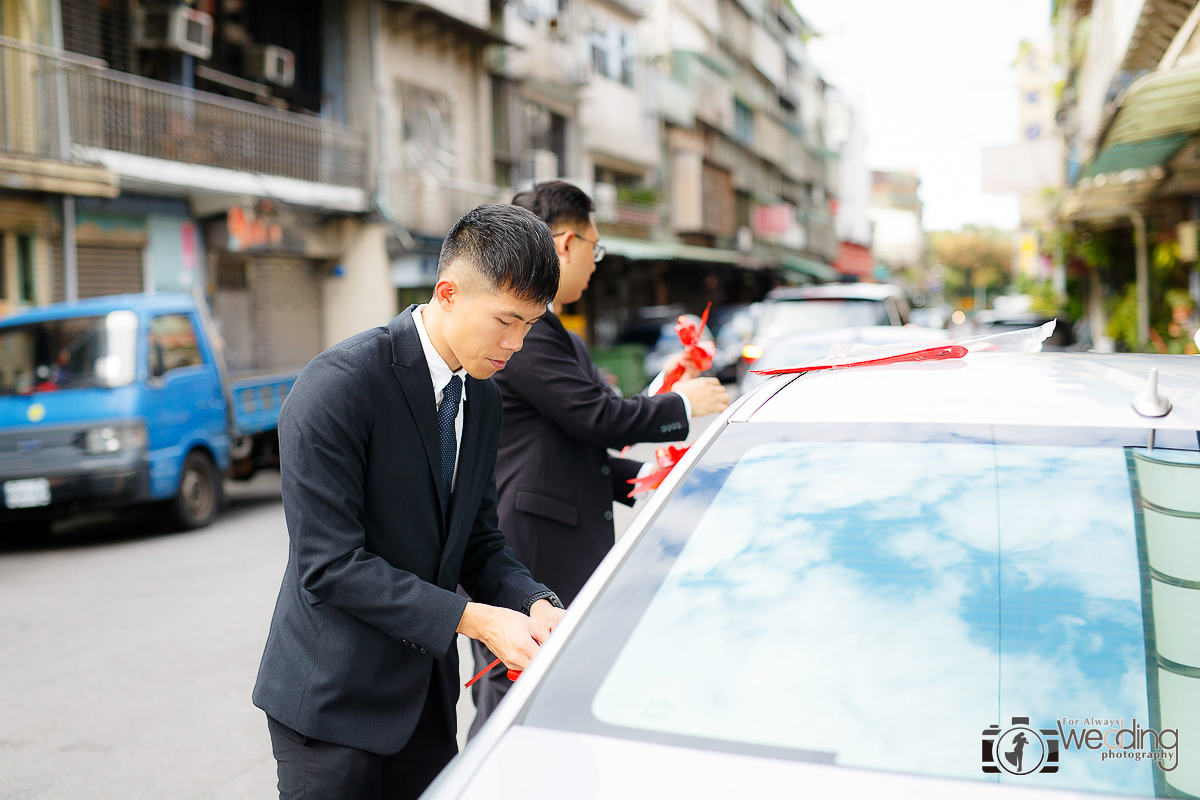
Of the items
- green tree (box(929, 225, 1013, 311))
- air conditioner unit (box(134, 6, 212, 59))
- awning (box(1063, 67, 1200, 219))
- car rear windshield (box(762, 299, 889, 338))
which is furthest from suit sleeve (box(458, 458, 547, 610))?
green tree (box(929, 225, 1013, 311))

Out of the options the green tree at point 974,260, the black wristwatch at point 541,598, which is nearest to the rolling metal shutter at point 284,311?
the black wristwatch at point 541,598

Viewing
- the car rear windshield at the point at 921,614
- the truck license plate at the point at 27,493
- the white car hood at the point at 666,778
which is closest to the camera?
the white car hood at the point at 666,778

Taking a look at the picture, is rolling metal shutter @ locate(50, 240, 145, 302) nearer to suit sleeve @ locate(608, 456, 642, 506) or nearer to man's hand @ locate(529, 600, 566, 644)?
suit sleeve @ locate(608, 456, 642, 506)

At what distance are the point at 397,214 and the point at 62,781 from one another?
14.6 metres

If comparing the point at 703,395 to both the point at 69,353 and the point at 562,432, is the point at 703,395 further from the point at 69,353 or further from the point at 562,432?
the point at 69,353

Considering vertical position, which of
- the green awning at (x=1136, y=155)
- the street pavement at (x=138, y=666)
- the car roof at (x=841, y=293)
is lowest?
the street pavement at (x=138, y=666)

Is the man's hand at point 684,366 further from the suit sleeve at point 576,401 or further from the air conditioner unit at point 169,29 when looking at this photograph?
the air conditioner unit at point 169,29

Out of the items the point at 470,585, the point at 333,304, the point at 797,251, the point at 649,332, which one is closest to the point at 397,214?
the point at 333,304

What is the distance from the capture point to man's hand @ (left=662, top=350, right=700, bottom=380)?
3.29 metres

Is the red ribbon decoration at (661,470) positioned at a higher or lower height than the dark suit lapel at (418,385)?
lower

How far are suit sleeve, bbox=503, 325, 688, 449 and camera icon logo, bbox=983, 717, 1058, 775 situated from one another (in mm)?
1538

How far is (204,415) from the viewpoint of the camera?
9.65 metres

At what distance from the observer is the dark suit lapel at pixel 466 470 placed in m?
2.09

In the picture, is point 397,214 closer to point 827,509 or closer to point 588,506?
point 588,506
